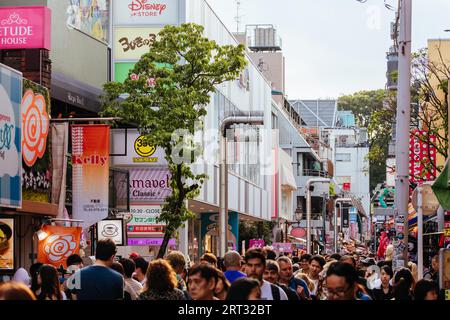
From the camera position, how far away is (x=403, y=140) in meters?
21.8

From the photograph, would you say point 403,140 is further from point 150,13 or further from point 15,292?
point 150,13

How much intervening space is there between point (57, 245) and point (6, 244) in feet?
4.74

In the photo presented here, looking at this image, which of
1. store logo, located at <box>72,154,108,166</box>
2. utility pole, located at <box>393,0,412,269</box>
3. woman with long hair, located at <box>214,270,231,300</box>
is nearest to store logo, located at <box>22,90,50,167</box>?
store logo, located at <box>72,154,108,166</box>

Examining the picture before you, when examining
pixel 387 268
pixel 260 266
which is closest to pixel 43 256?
pixel 387 268

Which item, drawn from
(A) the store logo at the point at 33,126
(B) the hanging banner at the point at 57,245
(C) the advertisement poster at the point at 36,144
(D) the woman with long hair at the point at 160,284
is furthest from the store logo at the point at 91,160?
(D) the woman with long hair at the point at 160,284

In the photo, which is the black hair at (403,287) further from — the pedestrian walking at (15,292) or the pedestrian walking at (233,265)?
the pedestrian walking at (15,292)

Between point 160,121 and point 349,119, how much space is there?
12053cm

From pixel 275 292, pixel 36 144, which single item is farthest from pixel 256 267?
pixel 36 144

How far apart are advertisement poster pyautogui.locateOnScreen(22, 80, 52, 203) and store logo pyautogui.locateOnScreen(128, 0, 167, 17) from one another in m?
16.5

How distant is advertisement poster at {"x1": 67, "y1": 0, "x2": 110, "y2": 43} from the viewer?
3538 centimetres

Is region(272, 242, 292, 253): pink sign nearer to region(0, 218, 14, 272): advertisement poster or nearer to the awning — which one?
the awning

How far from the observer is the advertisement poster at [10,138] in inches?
891

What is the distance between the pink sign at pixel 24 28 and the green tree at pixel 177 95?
4.16m
